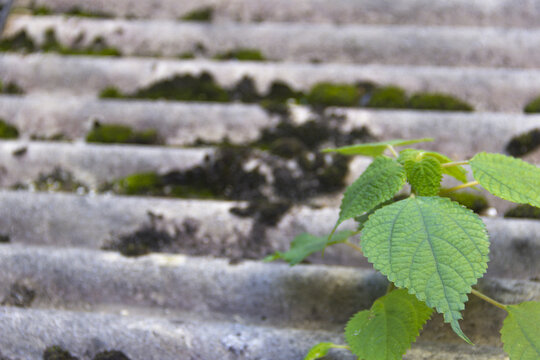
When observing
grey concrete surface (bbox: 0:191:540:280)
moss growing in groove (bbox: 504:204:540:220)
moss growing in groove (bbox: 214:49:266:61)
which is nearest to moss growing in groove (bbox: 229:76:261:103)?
moss growing in groove (bbox: 214:49:266:61)

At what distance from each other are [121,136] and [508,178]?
1.13 metres

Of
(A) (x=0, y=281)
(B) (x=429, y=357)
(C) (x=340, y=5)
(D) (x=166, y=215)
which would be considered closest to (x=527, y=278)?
(B) (x=429, y=357)

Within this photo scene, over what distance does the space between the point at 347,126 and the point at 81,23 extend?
1215 mm

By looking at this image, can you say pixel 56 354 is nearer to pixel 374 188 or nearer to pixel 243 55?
pixel 374 188

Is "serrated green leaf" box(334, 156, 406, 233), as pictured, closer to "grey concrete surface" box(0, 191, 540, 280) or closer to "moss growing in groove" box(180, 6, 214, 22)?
"grey concrete surface" box(0, 191, 540, 280)

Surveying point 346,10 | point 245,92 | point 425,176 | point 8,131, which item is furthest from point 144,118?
point 425,176

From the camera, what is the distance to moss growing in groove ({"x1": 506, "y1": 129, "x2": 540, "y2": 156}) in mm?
1263

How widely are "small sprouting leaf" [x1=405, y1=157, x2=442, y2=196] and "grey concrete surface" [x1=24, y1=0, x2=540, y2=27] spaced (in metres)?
1.25

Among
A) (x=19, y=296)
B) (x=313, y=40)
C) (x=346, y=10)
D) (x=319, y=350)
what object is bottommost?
(x=19, y=296)

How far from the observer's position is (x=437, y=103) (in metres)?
1.46

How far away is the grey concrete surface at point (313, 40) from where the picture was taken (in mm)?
1625

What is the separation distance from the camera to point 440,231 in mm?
639

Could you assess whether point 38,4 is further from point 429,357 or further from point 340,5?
point 429,357

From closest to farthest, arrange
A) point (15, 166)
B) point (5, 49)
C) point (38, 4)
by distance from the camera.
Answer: point (15, 166) → point (5, 49) → point (38, 4)
